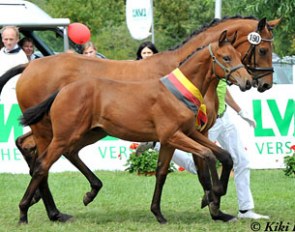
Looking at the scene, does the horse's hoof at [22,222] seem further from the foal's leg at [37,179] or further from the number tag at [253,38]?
the number tag at [253,38]

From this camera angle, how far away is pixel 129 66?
30.7 feet

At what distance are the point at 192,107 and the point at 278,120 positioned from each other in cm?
603

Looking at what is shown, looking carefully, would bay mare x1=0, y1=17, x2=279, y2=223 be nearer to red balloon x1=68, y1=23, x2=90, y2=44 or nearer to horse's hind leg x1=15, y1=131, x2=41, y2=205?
horse's hind leg x1=15, y1=131, x2=41, y2=205

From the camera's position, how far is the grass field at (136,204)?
8.62m

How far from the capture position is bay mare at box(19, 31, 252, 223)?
841 centimetres

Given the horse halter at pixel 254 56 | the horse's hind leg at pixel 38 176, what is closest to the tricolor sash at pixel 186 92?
the horse halter at pixel 254 56

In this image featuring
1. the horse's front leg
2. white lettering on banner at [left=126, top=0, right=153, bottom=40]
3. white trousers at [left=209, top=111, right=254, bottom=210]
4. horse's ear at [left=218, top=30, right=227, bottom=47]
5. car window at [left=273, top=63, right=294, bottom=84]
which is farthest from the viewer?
car window at [left=273, top=63, right=294, bottom=84]

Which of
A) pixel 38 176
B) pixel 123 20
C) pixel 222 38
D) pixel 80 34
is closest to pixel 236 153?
pixel 222 38

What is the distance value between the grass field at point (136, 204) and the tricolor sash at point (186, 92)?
1.14 metres

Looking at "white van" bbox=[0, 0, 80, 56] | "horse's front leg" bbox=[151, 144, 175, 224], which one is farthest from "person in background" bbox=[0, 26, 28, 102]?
"white van" bbox=[0, 0, 80, 56]

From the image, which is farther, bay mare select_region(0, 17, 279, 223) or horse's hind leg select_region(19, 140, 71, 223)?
bay mare select_region(0, 17, 279, 223)

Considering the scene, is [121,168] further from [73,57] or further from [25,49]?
[73,57]

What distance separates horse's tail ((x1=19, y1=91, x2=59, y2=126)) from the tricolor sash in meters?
1.17

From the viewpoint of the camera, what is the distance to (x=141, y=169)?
13312mm
